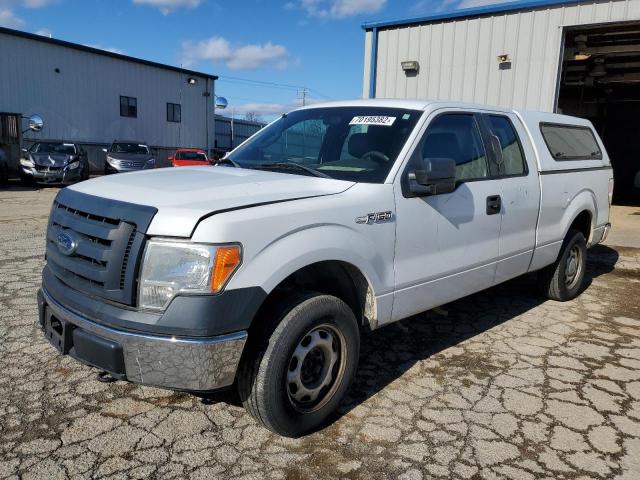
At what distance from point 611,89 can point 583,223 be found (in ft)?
52.7

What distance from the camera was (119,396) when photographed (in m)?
3.25

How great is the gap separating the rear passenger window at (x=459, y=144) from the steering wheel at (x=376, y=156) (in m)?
0.30

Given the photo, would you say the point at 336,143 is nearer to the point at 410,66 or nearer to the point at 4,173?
the point at 410,66

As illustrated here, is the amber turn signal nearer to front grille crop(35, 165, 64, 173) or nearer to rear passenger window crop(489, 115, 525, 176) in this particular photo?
rear passenger window crop(489, 115, 525, 176)

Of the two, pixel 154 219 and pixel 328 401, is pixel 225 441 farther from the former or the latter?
pixel 154 219

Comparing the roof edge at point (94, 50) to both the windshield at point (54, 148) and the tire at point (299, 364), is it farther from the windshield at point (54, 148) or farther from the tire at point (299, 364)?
the tire at point (299, 364)

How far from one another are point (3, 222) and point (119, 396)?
7666 millimetres

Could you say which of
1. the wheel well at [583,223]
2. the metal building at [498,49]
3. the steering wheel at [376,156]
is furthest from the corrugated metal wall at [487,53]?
the steering wheel at [376,156]

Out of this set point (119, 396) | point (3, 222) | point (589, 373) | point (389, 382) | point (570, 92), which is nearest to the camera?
point (119, 396)

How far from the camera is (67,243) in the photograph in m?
2.72

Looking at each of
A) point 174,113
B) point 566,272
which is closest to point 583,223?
point 566,272

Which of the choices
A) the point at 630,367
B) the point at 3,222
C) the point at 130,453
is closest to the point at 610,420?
the point at 630,367

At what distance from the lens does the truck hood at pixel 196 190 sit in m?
2.40

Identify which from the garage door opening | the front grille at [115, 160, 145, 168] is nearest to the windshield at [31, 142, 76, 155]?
the front grille at [115, 160, 145, 168]
